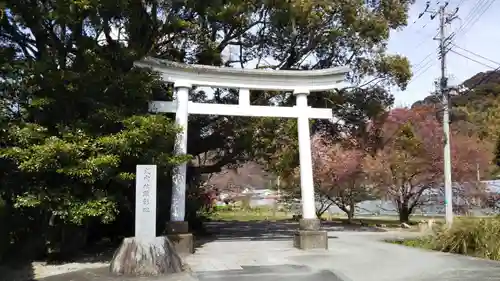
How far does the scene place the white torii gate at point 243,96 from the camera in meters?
12.4

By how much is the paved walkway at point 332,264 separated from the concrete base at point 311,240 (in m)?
0.34

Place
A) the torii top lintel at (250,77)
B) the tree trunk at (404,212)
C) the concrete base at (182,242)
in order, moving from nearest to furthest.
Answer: the concrete base at (182,242), the torii top lintel at (250,77), the tree trunk at (404,212)

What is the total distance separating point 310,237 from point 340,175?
1200cm

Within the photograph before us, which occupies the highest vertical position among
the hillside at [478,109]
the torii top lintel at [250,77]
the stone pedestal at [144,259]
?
the hillside at [478,109]

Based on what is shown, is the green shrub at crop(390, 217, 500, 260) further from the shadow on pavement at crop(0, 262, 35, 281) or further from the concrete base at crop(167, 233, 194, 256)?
the shadow on pavement at crop(0, 262, 35, 281)

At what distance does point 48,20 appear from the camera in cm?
1155

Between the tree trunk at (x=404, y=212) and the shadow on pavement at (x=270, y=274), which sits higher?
the tree trunk at (x=404, y=212)

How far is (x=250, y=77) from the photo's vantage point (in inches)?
528

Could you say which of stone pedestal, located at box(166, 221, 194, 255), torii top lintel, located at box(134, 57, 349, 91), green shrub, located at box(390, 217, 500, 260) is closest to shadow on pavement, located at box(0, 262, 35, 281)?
stone pedestal, located at box(166, 221, 194, 255)

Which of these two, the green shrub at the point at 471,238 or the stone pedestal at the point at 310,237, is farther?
the stone pedestal at the point at 310,237

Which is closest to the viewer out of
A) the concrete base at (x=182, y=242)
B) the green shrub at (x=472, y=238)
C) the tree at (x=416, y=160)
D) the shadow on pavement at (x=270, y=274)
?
the shadow on pavement at (x=270, y=274)

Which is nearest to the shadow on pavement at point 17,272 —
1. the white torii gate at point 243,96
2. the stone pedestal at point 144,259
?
the stone pedestal at point 144,259

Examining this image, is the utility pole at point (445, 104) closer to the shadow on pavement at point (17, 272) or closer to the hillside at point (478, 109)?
the hillside at point (478, 109)

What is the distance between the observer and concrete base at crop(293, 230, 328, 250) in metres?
13.0
